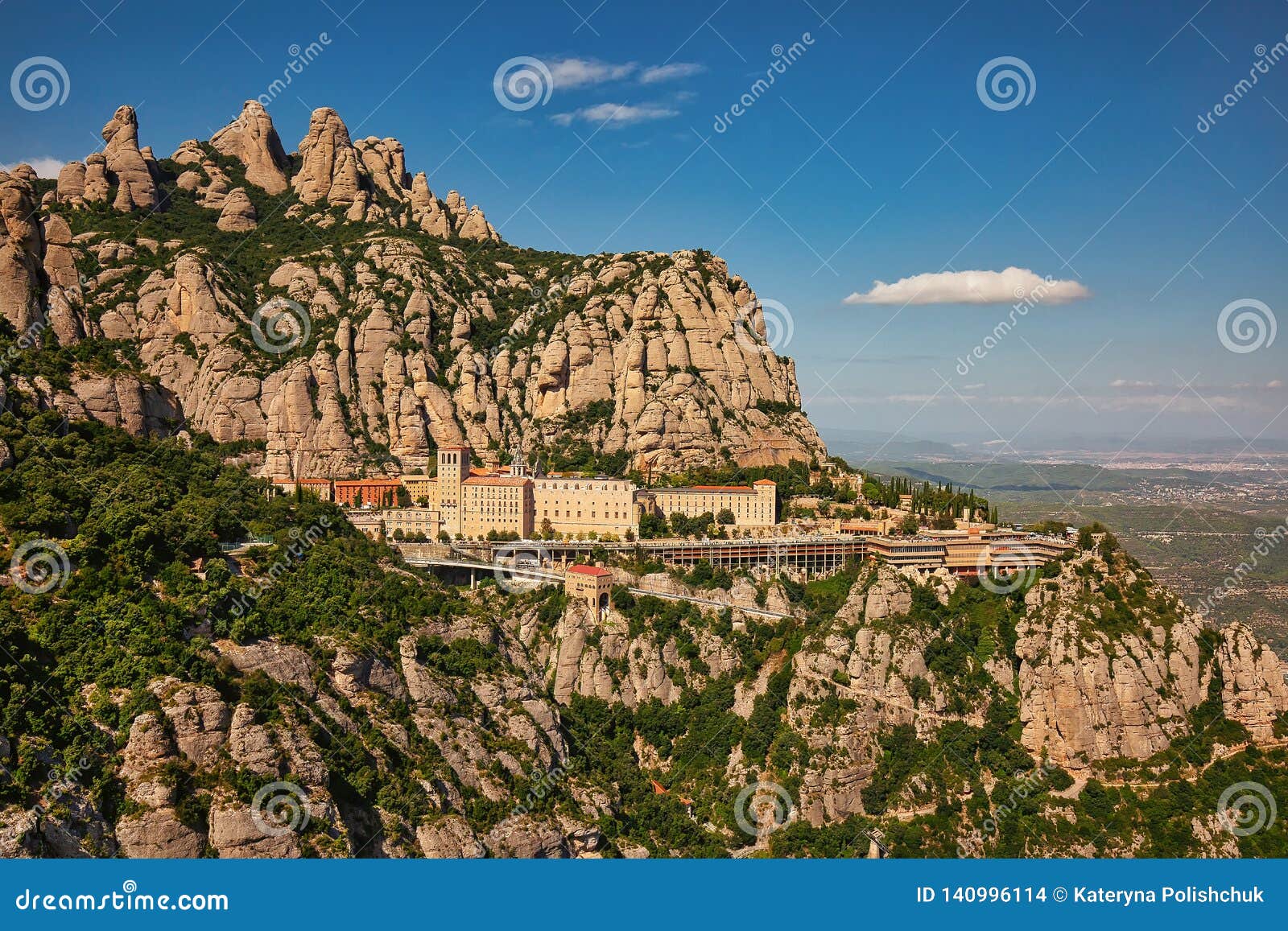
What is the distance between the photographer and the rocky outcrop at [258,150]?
11356cm

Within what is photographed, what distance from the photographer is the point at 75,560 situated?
30.8 meters

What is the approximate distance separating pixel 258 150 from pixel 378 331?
1448 inches

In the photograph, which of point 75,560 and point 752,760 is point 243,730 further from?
point 752,760

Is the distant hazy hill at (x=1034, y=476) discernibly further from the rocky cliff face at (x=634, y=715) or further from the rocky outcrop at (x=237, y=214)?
the rocky outcrop at (x=237, y=214)

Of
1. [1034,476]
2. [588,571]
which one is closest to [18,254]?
[588,571]

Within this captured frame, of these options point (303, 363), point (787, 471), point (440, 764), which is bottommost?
point (440, 764)

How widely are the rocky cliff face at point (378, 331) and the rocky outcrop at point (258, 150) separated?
11.1 ft

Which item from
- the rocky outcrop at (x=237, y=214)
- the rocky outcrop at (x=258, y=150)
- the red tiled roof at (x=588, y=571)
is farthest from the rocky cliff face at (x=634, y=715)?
the rocky outcrop at (x=258, y=150)

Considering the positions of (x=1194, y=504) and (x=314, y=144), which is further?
(x=314, y=144)

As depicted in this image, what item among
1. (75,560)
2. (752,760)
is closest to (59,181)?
(75,560)

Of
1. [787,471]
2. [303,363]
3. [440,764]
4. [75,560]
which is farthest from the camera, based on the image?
[303,363]

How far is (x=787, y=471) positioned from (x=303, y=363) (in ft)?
145

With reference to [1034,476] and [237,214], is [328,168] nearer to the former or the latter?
[237,214]

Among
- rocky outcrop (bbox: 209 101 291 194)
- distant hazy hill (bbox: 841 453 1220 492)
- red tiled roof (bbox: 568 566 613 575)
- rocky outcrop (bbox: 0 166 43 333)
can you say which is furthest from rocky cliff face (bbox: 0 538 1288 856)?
rocky outcrop (bbox: 209 101 291 194)
